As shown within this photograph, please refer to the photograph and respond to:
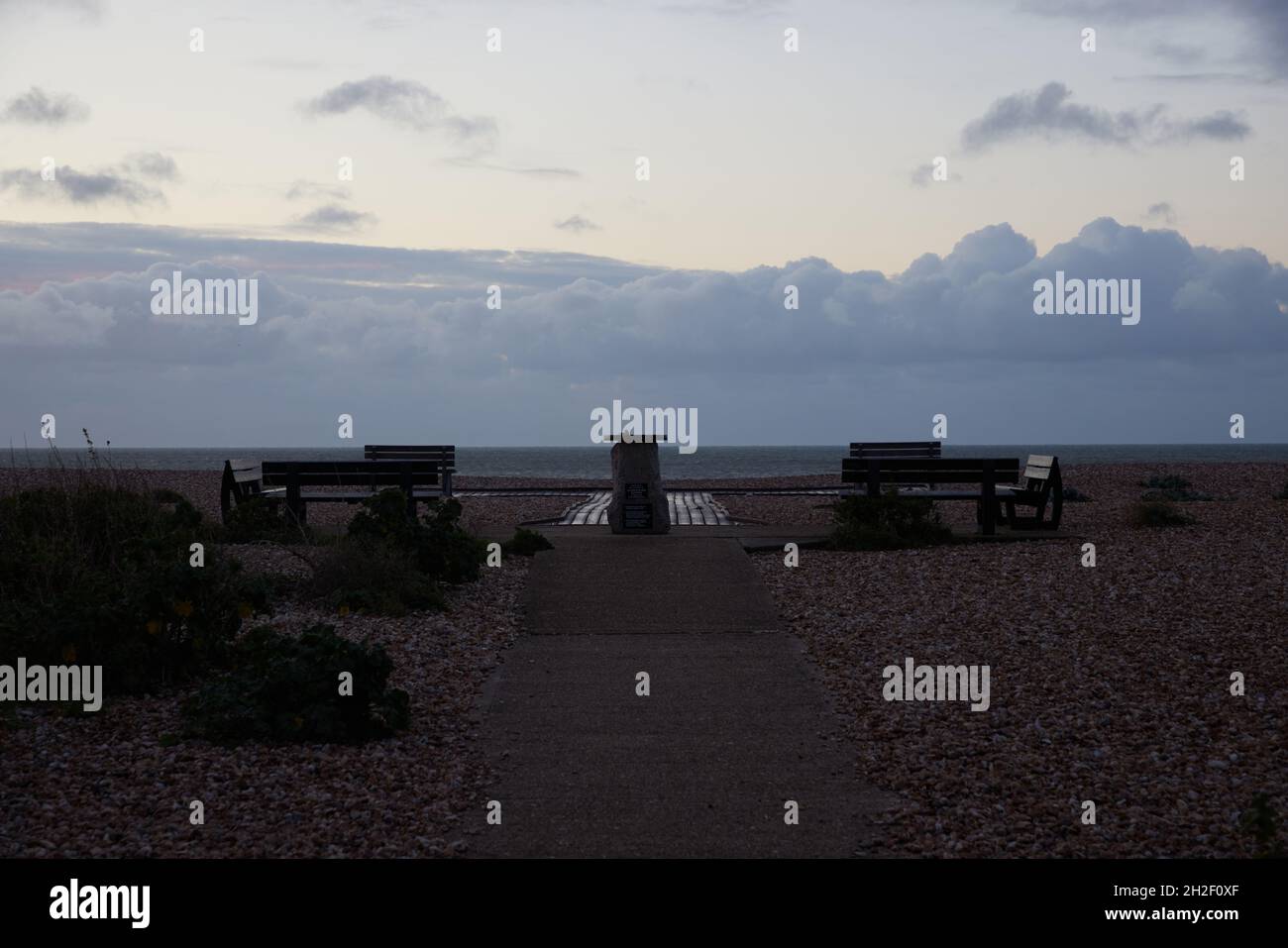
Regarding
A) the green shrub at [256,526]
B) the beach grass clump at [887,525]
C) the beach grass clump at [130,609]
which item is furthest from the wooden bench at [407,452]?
the beach grass clump at [130,609]

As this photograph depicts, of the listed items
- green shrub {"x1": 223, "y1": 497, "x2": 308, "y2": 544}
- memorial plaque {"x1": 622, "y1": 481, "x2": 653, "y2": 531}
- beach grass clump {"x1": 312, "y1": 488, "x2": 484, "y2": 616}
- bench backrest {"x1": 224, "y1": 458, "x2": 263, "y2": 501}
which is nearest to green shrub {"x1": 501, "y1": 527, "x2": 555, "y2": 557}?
beach grass clump {"x1": 312, "y1": 488, "x2": 484, "y2": 616}

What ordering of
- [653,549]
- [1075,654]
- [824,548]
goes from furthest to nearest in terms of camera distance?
[824,548], [653,549], [1075,654]

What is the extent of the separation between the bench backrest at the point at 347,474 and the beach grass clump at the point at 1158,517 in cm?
898

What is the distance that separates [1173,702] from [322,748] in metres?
4.91

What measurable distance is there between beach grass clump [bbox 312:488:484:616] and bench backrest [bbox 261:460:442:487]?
3.08 m

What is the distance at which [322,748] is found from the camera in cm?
644

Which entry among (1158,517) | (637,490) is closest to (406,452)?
(637,490)

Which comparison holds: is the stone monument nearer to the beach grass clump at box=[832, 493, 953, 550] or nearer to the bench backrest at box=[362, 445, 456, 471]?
the beach grass clump at box=[832, 493, 953, 550]

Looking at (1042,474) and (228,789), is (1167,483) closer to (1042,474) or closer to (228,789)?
(1042,474)

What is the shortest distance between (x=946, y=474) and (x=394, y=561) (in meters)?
7.53

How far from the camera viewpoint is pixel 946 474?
1527 centimetres

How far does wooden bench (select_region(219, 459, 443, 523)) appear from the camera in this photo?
14.7 m
